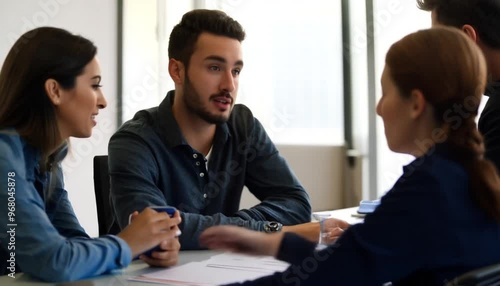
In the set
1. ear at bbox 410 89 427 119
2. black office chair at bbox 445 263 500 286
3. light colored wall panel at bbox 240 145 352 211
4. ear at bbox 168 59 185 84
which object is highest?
ear at bbox 168 59 185 84

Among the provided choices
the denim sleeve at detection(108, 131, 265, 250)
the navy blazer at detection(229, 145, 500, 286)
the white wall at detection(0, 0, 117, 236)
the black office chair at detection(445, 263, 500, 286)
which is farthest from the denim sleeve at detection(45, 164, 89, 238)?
the white wall at detection(0, 0, 117, 236)

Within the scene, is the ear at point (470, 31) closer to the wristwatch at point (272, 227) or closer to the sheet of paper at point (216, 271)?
the wristwatch at point (272, 227)

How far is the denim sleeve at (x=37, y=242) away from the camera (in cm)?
123

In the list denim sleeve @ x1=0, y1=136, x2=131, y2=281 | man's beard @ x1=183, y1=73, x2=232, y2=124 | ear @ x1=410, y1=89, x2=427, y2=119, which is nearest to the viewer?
A: ear @ x1=410, y1=89, x2=427, y2=119

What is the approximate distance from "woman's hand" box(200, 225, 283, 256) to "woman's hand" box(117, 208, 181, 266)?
0.41 m

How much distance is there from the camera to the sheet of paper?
49.6 inches

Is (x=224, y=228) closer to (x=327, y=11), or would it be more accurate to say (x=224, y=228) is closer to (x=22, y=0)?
(x=22, y=0)

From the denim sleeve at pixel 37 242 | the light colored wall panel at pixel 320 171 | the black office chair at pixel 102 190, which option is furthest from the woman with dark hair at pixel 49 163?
the light colored wall panel at pixel 320 171

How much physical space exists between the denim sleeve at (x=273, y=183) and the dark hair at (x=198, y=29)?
0.37 m

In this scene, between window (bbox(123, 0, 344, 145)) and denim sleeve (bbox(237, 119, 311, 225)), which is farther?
window (bbox(123, 0, 344, 145))

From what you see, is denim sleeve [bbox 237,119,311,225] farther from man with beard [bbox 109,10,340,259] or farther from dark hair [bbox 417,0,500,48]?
dark hair [bbox 417,0,500,48]

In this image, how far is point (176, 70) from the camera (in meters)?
2.23

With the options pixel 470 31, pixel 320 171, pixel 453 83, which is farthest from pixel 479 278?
pixel 320 171

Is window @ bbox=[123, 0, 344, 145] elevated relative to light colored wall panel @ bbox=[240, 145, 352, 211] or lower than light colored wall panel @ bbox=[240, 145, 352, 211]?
elevated
